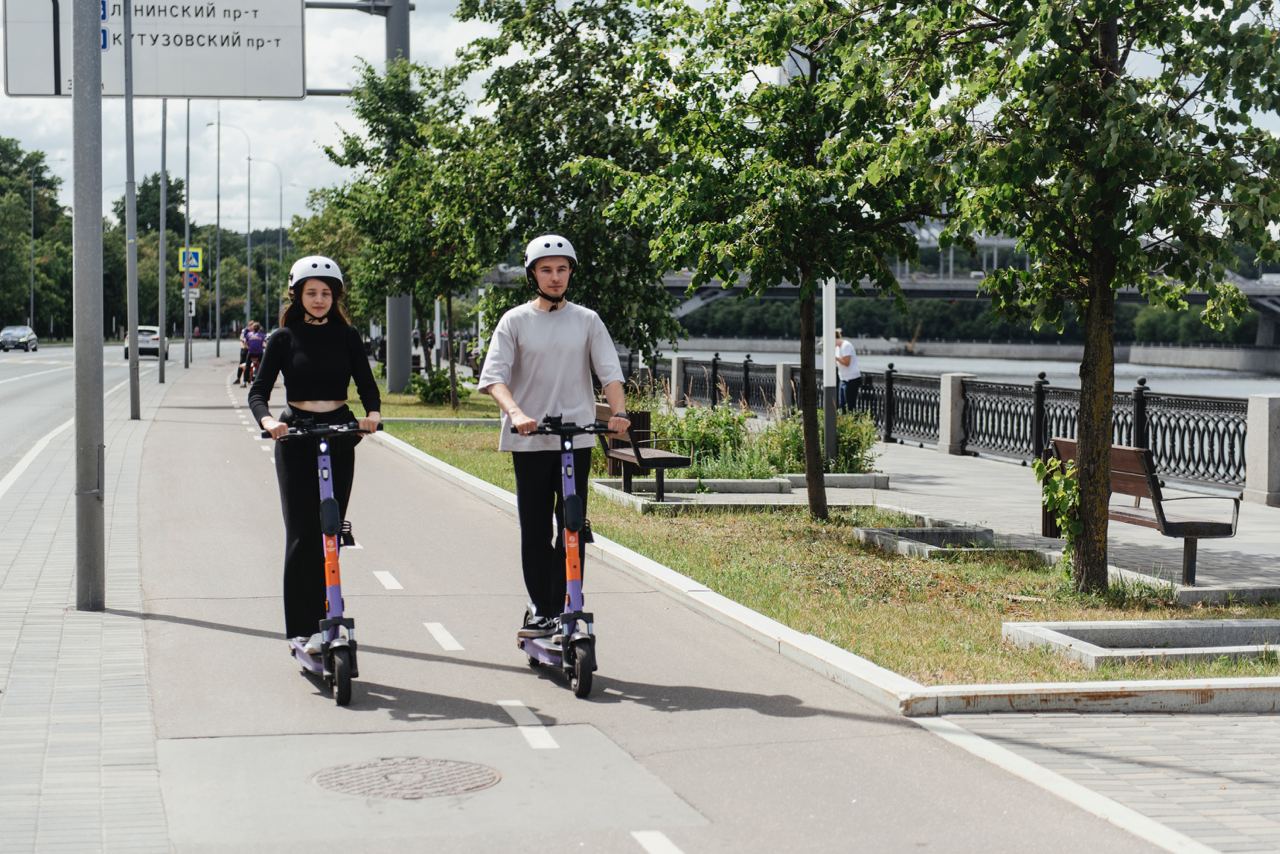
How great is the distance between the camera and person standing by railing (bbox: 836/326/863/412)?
26.7 meters

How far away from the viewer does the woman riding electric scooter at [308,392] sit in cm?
707

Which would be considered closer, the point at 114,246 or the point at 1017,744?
the point at 1017,744

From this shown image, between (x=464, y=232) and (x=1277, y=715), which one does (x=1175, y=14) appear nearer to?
(x=1277, y=715)

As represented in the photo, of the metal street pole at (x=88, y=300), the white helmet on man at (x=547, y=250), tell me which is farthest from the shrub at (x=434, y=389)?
the white helmet on man at (x=547, y=250)

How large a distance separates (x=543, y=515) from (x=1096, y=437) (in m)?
3.72

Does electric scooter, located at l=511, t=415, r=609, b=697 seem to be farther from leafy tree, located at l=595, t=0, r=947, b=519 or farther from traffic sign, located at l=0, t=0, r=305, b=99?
traffic sign, located at l=0, t=0, r=305, b=99

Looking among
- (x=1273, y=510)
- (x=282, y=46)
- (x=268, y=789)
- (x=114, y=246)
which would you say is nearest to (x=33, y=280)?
(x=114, y=246)

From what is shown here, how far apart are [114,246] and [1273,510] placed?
4770 inches

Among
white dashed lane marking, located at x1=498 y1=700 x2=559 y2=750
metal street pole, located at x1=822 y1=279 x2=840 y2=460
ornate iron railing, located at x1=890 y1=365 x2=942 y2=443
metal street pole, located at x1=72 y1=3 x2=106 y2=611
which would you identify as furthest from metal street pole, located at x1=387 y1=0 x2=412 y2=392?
white dashed lane marking, located at x1=498 y1=700 x2=559 y2=750

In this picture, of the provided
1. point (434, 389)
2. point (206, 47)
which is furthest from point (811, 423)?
point (434, 389)

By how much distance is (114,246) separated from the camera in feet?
416

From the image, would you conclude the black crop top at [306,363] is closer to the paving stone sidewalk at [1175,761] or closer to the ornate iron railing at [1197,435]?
the paving stone sidewalk at [1175,761]

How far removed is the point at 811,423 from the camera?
517 inches

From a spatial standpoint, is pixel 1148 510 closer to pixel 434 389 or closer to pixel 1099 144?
pixel 1099 144
